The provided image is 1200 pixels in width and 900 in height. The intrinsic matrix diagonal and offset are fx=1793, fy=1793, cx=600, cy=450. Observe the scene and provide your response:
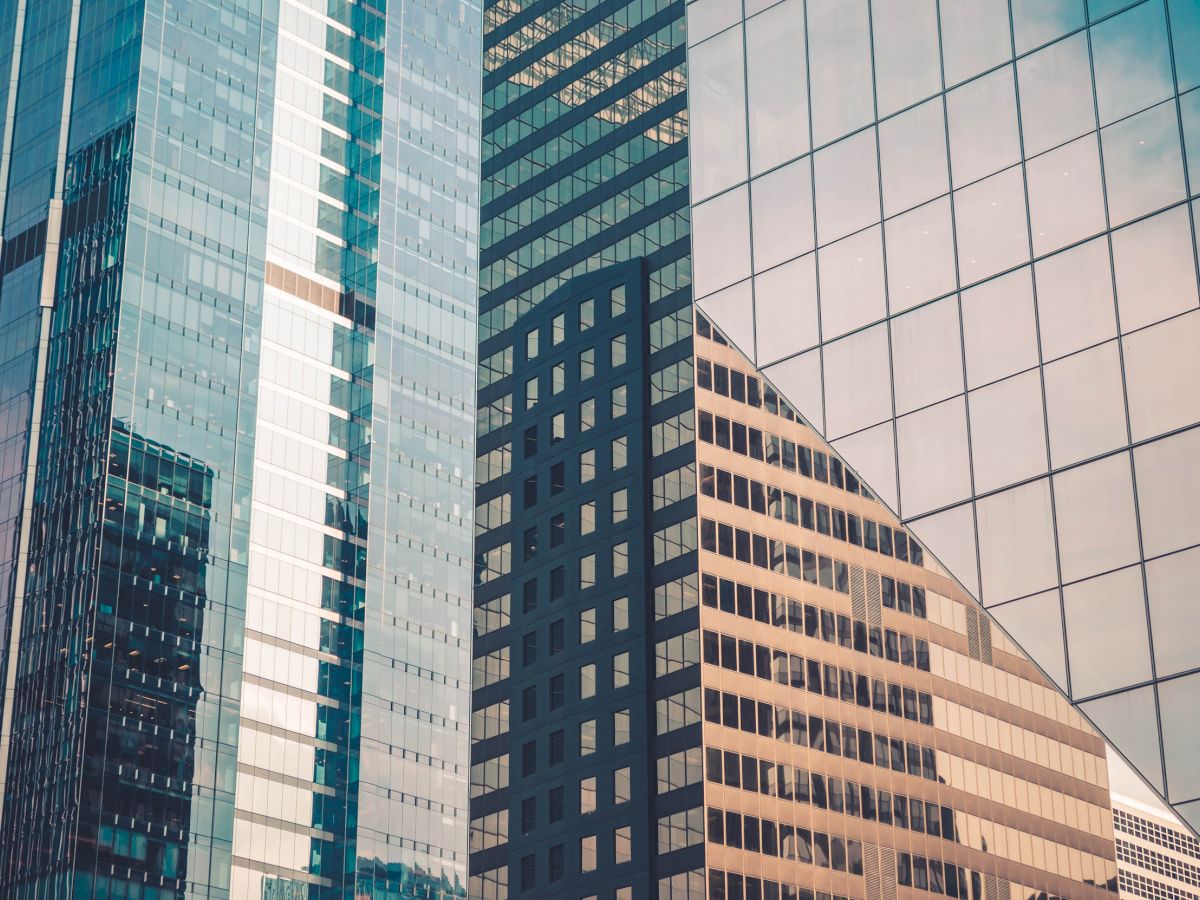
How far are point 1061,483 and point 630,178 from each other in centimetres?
12146

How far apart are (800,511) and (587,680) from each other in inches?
793

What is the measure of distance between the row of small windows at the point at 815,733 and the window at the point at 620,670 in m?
7.37

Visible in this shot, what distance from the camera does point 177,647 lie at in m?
148

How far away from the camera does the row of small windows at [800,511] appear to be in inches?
5167

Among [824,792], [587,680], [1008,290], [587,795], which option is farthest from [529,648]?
[1008,290]

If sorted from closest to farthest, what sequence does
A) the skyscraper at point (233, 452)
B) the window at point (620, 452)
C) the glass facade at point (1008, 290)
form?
the glass facade at point (1008, 290), the window at point (620, 452), the skyscraper at point (233, 452)

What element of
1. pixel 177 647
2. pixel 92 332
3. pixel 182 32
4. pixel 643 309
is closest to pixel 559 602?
pixel 643 309

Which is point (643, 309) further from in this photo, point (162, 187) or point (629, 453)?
point (162, 187)

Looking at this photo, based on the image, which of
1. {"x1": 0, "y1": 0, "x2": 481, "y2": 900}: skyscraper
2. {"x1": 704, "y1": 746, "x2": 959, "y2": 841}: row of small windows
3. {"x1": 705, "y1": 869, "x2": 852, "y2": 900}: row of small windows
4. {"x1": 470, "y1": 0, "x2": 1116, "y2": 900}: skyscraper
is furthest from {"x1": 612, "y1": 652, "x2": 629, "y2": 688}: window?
{"x1": 0, "y1": 0, "x2": 481, "y2": 900}: skyscraper

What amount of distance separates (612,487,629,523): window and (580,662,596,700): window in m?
11.1

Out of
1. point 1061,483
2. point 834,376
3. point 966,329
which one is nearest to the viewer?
point 1061,483

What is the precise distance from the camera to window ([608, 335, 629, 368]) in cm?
14062

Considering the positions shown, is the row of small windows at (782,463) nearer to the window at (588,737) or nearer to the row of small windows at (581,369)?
the row of small windows at (581,369)

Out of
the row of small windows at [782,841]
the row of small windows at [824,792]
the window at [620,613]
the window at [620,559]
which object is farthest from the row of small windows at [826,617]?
the row of small windows at [782,841]
